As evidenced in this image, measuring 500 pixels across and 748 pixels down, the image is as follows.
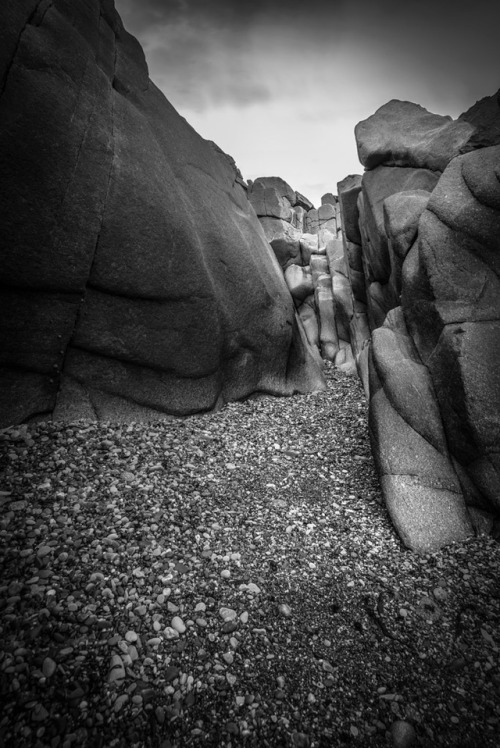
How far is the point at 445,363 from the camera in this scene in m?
5.80

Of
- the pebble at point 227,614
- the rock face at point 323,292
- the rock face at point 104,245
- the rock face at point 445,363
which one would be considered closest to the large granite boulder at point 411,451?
the rock face at point 445,363

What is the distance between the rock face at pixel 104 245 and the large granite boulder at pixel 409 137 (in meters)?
5.96

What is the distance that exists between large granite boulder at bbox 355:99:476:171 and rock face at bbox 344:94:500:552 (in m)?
0.88

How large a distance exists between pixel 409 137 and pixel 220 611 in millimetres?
13398

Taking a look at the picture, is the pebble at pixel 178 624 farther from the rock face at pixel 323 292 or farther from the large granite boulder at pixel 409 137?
the rock face at pixel 323 292

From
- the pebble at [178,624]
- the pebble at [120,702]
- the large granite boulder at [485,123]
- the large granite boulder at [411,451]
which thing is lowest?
the pebble at [120,702]

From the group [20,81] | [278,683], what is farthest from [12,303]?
[278,683]

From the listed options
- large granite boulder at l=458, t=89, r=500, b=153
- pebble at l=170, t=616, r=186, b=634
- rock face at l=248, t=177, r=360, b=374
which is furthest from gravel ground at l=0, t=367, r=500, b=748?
rock face at l=248, t=177, r=360, b=374

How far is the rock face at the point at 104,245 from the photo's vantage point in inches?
235

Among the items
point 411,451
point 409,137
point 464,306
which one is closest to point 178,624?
point 411,451

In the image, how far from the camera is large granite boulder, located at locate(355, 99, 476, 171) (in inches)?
367

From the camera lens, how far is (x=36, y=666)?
8.84ft

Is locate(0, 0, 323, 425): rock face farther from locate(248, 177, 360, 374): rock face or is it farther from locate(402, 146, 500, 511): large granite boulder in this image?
locate(248, 177, 360, 374): rock face

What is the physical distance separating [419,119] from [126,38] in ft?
29.2
